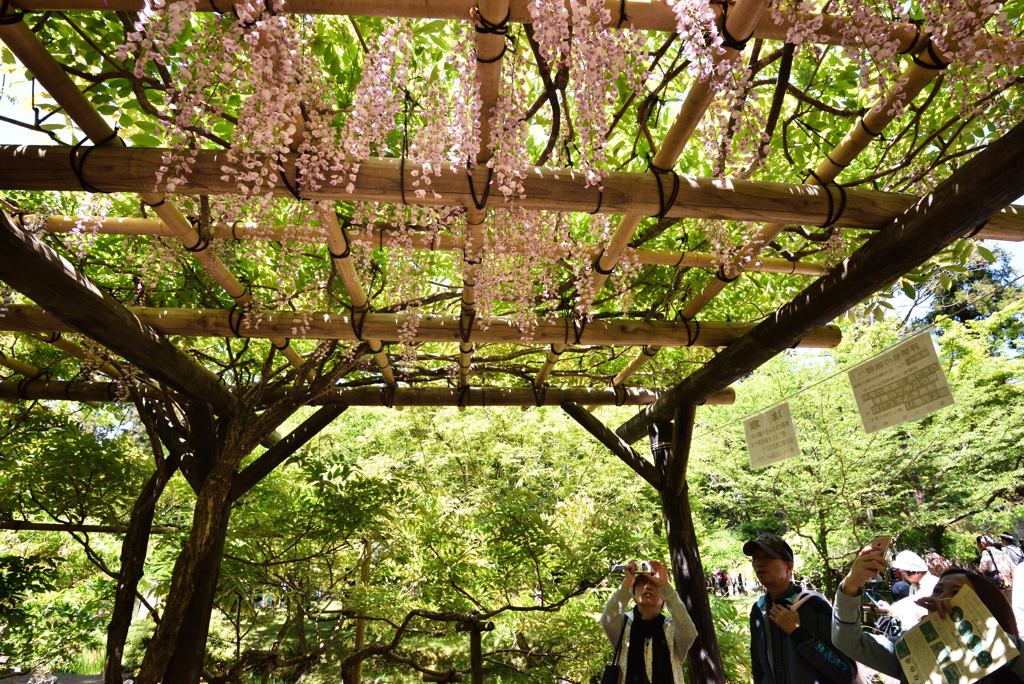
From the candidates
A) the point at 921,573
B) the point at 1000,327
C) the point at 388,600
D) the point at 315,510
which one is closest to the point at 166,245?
the point at 315,510

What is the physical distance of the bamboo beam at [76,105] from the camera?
138 cm

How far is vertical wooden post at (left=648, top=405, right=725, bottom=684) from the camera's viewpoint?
3494mm

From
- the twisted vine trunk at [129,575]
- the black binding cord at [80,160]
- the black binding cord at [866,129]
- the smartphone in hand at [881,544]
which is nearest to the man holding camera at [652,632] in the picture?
the smartphone in hand at [881,544]

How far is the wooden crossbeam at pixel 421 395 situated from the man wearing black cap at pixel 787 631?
201cm

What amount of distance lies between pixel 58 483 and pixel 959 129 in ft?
17.5

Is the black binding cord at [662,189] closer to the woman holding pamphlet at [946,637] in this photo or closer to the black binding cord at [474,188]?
the black binding cord at [474,188]

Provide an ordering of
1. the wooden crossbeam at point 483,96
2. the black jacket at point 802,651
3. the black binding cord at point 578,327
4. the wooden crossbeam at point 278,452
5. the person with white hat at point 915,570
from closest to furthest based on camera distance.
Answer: the wooden crossbeam at point 483,96, the black jacket at point 802,651, the black binding cord at point 578,327, the person with white hat at point 915,570, the wooden crossbeam at point 278,452

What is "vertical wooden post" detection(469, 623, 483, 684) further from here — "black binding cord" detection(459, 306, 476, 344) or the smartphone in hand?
the smartphone in hand

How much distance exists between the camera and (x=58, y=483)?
393 cm

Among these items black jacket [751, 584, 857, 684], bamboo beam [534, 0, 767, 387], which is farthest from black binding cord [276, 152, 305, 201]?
black jacket [751, 584, 857, 684]

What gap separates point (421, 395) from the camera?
417cm

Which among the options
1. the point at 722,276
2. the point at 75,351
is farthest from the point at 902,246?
the point at 75,351

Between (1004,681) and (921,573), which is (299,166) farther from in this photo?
(921,573)

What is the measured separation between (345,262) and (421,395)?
1.99 m
